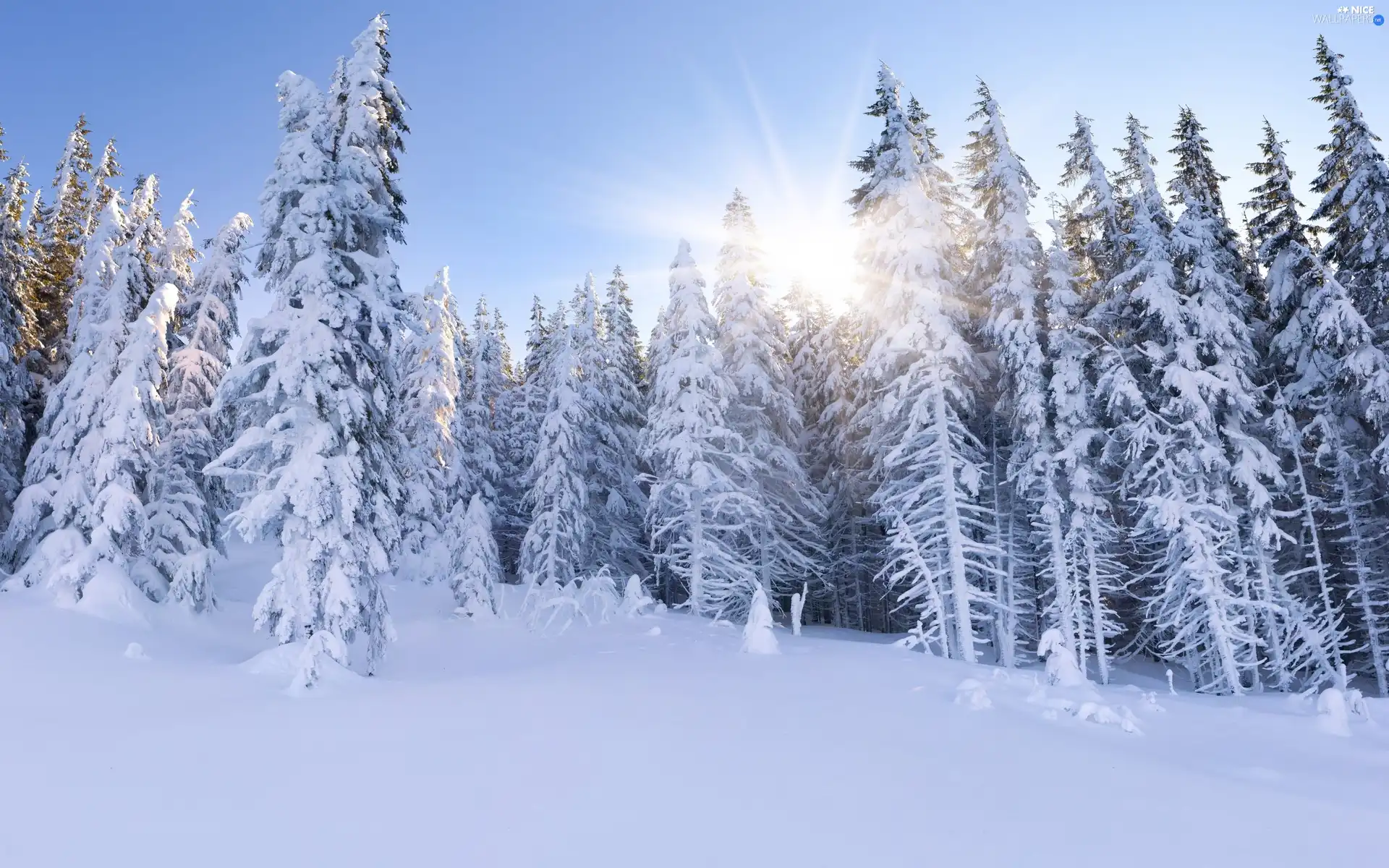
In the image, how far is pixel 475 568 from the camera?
24.0 metres

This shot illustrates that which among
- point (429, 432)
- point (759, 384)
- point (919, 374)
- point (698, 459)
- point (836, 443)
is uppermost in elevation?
point (759, 384)

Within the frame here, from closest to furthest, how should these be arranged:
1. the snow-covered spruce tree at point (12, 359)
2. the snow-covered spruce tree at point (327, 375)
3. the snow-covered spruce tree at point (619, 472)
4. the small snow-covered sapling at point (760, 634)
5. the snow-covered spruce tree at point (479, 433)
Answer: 1. the snow-covered spruce tree at point (327, 375)
2. the small snow-covered sapling at point (760, 634)
3. the snow-covered spruce tree at point (12, 359)
4. the snow-covered spruce tree at point (619, 472)
5. the snow-covered spruce tree at point (479, 433)

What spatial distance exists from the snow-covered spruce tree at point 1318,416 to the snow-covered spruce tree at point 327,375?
24119 mm

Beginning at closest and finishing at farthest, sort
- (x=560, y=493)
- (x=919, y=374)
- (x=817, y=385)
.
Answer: (x=919, y=374) → (x=560, y=493) → (x=817, y=385)

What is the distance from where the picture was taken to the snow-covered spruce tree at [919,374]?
63.4 ft

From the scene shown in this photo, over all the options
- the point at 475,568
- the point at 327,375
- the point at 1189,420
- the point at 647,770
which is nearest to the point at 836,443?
the point at 1189,420

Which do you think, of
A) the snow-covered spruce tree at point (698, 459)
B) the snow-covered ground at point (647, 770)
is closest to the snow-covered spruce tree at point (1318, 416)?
the snow-covered ground at point (647, 770)

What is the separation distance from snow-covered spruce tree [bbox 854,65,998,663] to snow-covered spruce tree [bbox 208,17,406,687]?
13.6 meters

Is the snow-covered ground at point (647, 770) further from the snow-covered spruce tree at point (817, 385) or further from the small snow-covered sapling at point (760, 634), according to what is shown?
the snow-covered spruce tree at point (817, 385)

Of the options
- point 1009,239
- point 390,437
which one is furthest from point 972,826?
point 1009,239

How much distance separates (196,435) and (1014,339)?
24383 mm

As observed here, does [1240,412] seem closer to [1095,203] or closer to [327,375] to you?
[1095,203]

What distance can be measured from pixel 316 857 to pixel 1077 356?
840 inches

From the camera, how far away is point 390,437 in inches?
626
